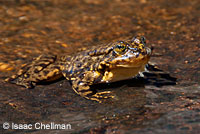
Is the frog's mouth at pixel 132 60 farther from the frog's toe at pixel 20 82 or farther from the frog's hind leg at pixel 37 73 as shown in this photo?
the frog's toe at pixel 20 82

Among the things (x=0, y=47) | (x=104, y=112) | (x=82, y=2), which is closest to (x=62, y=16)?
(x=82, y=2)

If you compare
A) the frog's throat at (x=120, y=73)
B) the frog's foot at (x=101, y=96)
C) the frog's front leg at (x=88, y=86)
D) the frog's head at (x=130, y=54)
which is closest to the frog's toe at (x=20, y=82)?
the frog's front leg at (x=88, y=86)

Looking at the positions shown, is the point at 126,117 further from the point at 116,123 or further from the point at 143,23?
the point at 143,23

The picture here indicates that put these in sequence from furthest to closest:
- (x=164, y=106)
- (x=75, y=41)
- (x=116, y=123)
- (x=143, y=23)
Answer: (x=143, y=23) < (x=75, y=41) < (x=164, y=106) < (x=116, y=123)

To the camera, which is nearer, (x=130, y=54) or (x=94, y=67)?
(x=130, y=54)

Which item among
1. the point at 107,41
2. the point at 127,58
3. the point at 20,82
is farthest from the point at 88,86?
the point at 107,41

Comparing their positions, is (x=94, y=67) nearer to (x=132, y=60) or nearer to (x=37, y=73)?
(x=132, y=60)
